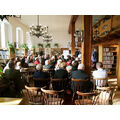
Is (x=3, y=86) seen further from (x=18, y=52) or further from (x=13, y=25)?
(x=13, y=25)

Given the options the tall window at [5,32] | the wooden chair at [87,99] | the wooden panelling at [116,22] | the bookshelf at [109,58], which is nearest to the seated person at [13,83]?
the wooden chair at [87,99]

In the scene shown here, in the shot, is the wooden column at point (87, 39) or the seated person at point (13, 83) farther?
the wooden column at point (87, 39)

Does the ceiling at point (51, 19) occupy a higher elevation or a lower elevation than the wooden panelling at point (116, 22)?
higher

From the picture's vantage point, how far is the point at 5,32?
919 centimetres

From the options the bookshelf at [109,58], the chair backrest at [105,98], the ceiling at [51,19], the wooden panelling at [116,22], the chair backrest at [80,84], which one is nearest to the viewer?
the chair backrest at [105,98]

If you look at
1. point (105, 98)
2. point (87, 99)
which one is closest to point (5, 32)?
point (87, 99)

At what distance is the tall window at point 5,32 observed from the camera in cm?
887

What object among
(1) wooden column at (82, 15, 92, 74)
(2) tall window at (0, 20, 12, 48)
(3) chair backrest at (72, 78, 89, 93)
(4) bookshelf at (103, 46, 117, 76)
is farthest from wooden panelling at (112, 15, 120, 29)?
(2) tall window at (0, 20, 12, 48)

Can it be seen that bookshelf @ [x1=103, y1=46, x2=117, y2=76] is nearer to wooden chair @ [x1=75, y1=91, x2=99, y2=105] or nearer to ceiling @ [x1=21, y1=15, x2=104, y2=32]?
ceiling @ [x1=21, y1=15, x2=104, y2=32]

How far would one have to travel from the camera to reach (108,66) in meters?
7.76

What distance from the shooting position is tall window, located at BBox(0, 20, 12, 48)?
8.87 meters

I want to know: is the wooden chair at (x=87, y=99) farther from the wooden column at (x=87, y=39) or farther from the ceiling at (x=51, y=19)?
the ceiling at (x=51, y=19)

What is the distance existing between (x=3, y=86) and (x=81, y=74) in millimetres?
1850

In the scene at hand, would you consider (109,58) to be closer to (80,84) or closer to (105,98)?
(80,84)
